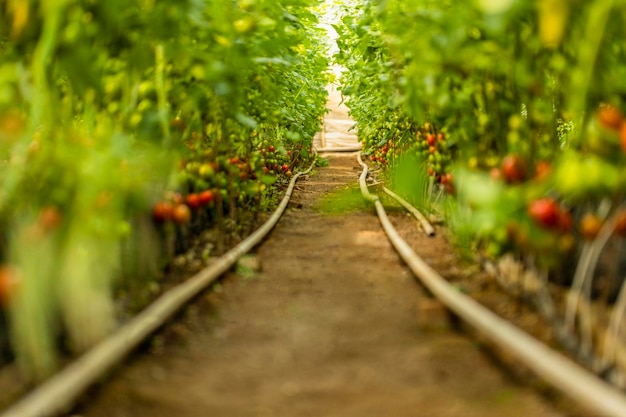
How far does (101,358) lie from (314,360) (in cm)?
77

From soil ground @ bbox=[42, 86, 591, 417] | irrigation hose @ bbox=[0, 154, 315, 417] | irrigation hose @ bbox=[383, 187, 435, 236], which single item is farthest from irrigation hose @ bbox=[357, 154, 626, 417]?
irrigation hose @ bbox=[383, 187, 435, 236]

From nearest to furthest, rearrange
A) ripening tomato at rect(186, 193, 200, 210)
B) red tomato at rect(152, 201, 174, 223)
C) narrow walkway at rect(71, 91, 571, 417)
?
narrow walkway at rect(71, 91, 571, 417) < red tomato at rect(152, 201, 174, 223) < ripening tomato at rect(186, 193, 200, 210)

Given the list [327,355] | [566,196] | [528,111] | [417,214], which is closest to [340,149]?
[417,214]

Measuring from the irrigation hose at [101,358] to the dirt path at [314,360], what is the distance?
65 mm

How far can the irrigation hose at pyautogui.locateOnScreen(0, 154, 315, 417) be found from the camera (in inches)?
73.0

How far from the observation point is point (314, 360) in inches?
100

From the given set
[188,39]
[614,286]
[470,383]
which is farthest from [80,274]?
[614,286]

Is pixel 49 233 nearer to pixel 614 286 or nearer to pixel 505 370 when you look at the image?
pixel 505 370

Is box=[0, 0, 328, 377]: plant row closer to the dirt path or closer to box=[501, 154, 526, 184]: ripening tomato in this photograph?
the dirt path

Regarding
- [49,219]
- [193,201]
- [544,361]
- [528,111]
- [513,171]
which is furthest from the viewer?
[193,201]

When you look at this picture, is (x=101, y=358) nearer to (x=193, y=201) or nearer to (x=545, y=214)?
(x=545, y=214)

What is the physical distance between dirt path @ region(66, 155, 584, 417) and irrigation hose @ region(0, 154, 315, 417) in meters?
0.07

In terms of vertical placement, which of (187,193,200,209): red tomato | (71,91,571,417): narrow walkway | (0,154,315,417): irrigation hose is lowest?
(71,91,571,417): narrow walkway

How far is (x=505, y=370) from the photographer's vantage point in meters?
2.33
